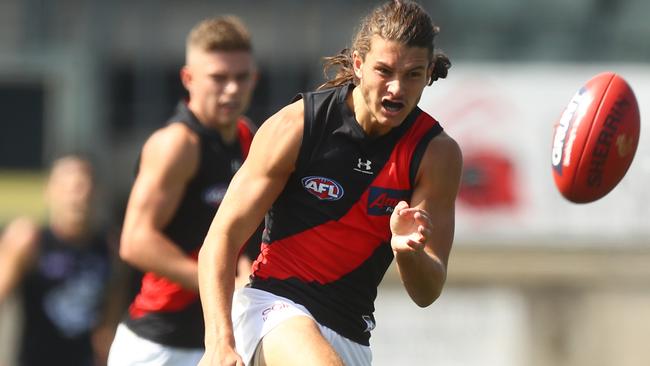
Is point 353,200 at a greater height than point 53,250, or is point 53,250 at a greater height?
point 353,200

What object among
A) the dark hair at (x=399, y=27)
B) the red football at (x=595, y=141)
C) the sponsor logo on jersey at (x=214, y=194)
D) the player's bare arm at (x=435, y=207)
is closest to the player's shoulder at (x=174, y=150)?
the sponsor logo on jersey at (x=214, y=194)

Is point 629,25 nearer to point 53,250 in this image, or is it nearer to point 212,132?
point 53,250

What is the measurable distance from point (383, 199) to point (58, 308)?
12.3 ft

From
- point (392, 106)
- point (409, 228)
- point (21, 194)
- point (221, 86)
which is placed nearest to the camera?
point (409, 228)

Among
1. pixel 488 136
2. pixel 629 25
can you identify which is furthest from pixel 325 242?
pixel 629 25

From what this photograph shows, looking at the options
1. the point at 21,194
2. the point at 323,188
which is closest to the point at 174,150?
the point at 323,188

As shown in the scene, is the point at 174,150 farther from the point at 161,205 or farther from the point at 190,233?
the point at 190,233

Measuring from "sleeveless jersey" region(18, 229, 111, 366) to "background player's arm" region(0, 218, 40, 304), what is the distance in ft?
0.19

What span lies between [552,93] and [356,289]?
7271 mm

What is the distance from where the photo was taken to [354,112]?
4809 millimetres

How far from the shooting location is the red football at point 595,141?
544cm

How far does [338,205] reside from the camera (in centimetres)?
481

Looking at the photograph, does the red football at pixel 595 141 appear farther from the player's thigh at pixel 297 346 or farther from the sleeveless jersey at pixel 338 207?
the player's thigh at pixel 297 346

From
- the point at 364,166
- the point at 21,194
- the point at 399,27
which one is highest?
the point at 399,27
